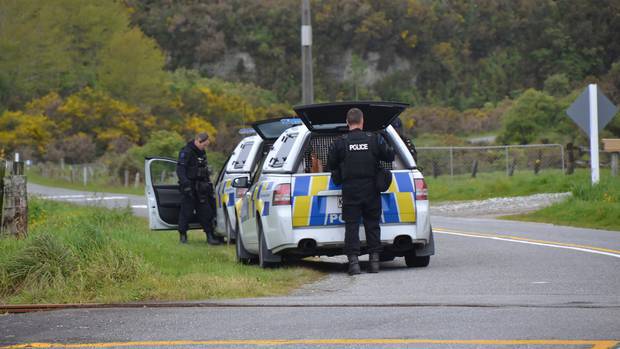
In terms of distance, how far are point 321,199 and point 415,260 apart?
1.46 m

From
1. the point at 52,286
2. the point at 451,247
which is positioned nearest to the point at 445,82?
the point at 451,247

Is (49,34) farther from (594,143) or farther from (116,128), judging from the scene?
(594,143)

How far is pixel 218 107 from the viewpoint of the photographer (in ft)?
275

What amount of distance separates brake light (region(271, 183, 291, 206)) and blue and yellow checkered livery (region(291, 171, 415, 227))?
6 cm

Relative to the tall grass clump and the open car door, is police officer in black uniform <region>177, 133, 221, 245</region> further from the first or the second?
the tall grass clump

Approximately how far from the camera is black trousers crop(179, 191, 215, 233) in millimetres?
20297

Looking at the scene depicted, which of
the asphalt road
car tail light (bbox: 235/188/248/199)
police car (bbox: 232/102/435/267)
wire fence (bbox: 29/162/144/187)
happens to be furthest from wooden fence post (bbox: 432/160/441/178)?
the asphalt road

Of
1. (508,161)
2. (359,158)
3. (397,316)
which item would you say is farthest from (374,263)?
(508,161)

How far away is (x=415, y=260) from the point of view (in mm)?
15094

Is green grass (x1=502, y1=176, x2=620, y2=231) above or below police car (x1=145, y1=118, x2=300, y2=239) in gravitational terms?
below

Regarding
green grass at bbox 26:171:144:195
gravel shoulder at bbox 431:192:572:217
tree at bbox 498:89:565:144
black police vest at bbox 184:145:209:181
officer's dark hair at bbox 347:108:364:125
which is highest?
tree at bbox 498:89:565:144

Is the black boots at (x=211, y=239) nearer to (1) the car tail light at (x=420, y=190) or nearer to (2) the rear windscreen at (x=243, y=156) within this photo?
(2) the rear windscreen at (x=243, y=156)

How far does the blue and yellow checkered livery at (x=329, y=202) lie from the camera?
14352 millimetres

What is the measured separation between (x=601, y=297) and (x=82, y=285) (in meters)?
4.78
